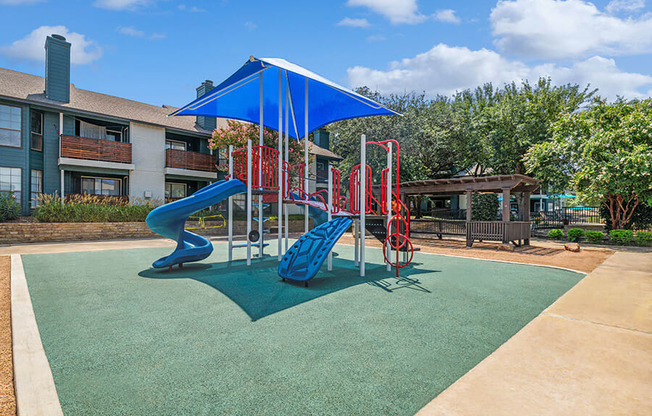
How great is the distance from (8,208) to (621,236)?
26286 millimetres

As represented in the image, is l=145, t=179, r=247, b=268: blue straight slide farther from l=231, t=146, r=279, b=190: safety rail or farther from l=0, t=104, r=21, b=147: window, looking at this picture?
l=0, t=104, r=21, b=147: window

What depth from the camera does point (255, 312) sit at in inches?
170

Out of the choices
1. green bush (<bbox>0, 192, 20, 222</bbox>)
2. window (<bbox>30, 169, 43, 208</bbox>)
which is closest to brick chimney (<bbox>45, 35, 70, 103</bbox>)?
window (<bbox>30, 169, 43, 208</bbox>)

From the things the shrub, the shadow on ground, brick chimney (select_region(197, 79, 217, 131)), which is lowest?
the shadow on ground

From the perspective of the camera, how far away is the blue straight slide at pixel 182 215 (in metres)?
6.71

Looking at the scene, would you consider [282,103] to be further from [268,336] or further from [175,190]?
[175,190]

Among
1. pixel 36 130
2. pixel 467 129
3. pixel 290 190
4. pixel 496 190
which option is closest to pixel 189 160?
pixel 36 130

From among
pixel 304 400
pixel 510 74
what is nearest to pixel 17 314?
pixel 304 400

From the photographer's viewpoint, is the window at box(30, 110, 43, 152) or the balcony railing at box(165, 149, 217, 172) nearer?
the window at box(30, 110, 43, 152)

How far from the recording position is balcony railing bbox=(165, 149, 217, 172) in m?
20.2

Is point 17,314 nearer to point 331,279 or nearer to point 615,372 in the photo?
point 331,279

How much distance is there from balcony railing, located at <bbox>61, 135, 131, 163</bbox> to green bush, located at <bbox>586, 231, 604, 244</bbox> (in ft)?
78.3

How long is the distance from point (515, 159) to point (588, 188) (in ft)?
27.2

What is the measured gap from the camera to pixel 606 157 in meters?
13.3
